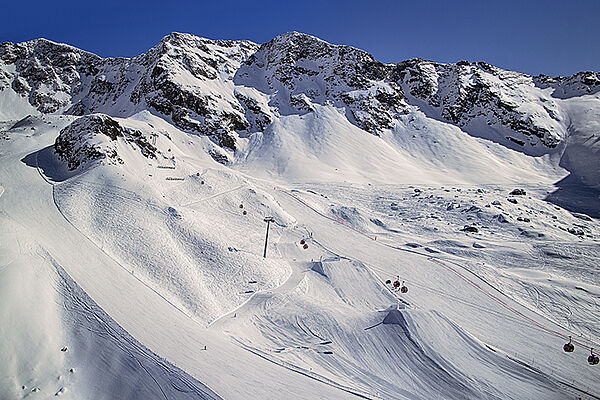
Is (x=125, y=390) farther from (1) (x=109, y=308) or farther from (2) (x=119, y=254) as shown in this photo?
(2) (x=119, y=254)

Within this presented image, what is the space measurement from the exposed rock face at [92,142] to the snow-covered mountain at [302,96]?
32.5m

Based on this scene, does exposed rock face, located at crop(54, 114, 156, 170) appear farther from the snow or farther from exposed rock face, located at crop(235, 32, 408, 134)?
exposed rock face, located at crop(235, 32, 408, 134)

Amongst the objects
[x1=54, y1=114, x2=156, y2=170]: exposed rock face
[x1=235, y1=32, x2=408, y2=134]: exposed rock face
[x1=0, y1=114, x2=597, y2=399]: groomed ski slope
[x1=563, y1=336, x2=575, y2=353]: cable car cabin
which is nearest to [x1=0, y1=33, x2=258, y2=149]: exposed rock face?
[x1=235, y1=32, x2=408, y2=134]: exposed rock face

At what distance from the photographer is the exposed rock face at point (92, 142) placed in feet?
103

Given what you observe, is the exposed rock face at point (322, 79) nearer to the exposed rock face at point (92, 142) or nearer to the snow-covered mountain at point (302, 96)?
the snow-covered mountain at point (302, 96)

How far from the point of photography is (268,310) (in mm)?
19062

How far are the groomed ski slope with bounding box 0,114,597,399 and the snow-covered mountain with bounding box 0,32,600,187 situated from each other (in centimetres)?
4185

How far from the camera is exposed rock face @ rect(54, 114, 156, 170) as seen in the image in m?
31.5

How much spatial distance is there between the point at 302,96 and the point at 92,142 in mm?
63760

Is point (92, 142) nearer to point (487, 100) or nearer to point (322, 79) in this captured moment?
point (322, 79)

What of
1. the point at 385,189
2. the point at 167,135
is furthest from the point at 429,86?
the point at 167,135

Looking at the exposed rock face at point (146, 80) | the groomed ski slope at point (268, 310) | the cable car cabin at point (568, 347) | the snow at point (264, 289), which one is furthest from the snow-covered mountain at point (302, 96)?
the cable car cabin at point (568, 347)

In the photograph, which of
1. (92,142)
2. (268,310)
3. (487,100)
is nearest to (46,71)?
(92,142)

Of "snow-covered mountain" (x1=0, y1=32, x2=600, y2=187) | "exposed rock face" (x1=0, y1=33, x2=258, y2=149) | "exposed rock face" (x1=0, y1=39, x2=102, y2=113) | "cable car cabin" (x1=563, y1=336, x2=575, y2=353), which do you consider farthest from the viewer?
"exposed rock face" (x1=0, y1=39, x2=102, y2=113)
